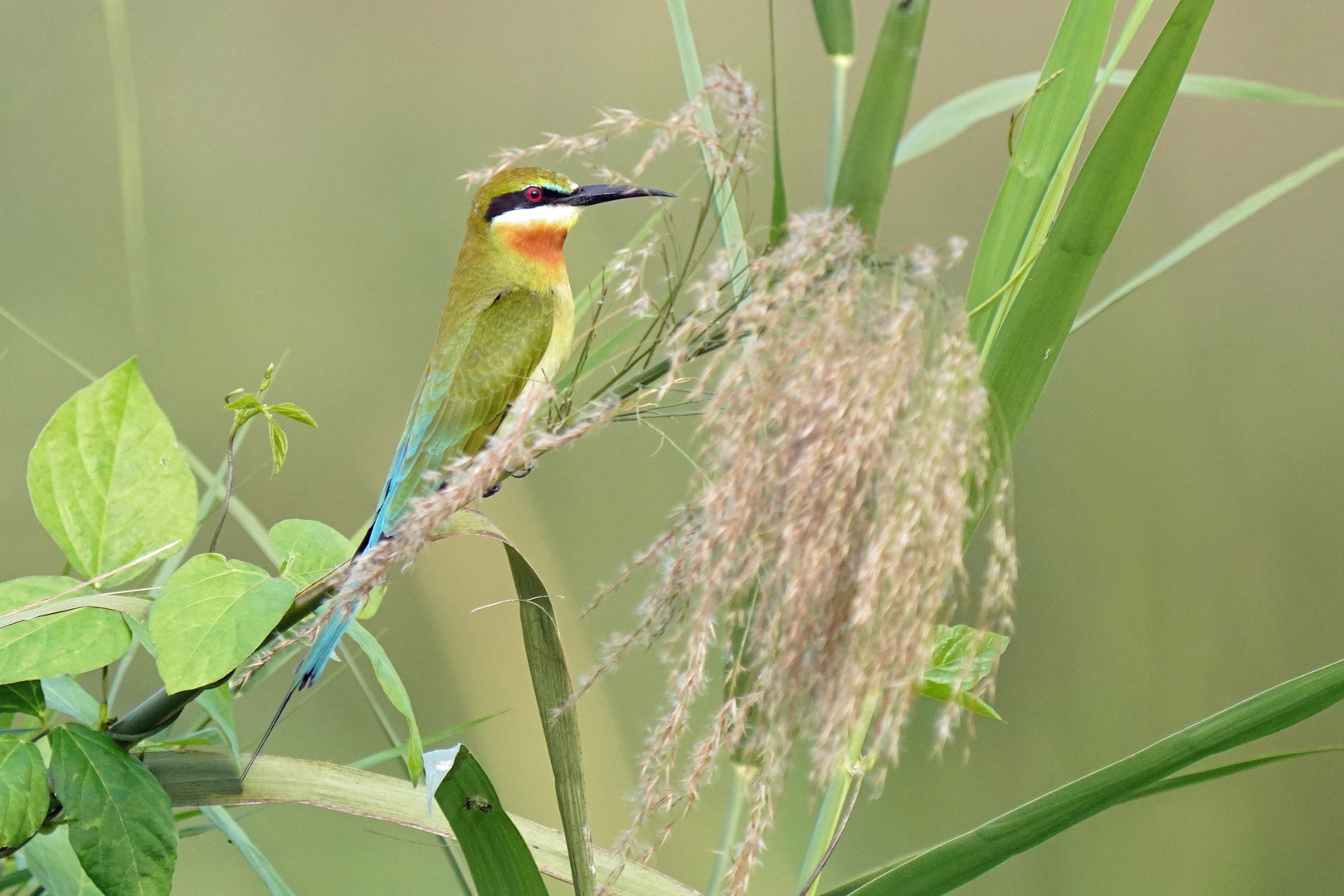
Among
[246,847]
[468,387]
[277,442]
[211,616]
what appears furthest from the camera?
[468,387]

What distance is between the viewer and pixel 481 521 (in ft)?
1.92

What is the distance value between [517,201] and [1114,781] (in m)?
0.78

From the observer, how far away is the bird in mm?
822

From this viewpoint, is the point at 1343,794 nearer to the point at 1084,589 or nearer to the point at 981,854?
the point at 1084,589

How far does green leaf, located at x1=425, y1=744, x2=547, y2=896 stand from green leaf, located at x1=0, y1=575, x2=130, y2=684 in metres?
0.15

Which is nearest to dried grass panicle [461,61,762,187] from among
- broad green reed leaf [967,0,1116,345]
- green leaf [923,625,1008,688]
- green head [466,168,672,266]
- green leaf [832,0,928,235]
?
green leaf [832,0,928,235]

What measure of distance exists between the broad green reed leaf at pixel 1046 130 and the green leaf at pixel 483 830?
354 millimetres

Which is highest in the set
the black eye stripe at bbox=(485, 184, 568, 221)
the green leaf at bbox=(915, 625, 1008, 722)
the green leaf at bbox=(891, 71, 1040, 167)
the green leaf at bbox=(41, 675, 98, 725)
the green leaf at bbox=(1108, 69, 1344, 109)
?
the green leaf at bbox=(1108, 69, 1344, 109)

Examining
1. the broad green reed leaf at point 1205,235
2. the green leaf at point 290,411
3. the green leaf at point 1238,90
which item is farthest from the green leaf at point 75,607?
the green leaf at point 1238,90

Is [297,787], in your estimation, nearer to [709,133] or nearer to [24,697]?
[24,697]

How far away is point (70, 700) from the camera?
53 centimetres

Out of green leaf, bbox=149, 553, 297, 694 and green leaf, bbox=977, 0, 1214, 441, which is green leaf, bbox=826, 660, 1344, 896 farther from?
green leaf, bbox=149, 553, 297, 694

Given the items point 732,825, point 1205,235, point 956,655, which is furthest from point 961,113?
point 732,825

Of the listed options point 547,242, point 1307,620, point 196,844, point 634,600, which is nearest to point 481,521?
point 547,242
